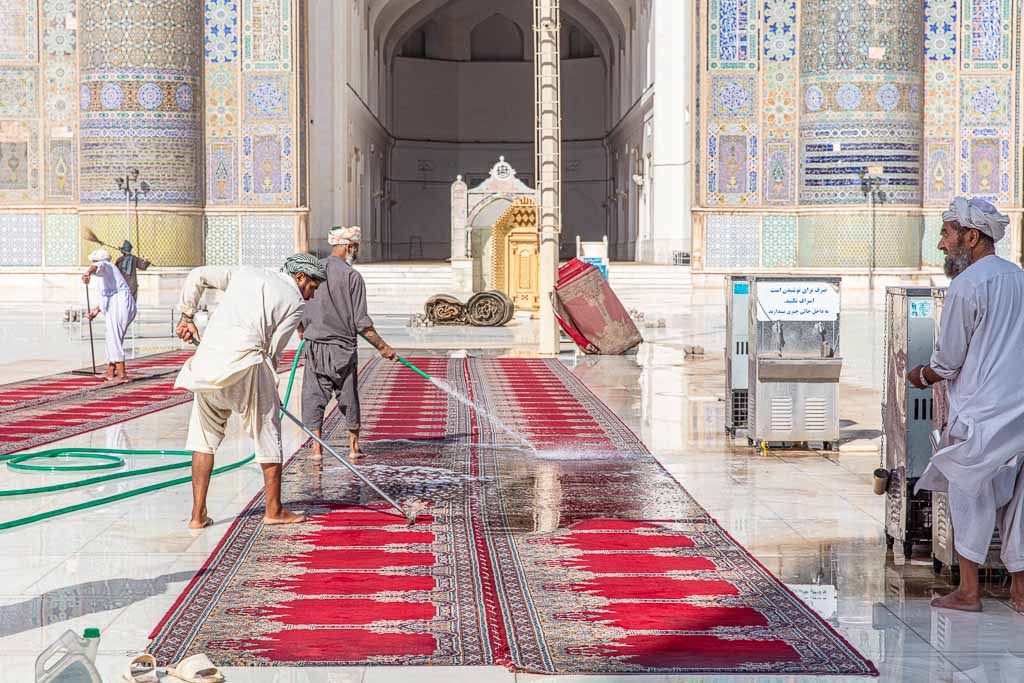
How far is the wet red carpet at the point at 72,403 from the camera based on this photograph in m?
7.08

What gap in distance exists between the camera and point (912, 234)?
2239 centimetres

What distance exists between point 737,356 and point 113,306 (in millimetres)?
4549

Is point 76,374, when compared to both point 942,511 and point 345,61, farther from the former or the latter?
point 345,61

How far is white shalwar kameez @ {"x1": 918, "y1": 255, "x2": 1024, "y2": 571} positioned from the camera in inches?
144

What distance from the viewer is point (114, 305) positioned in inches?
374

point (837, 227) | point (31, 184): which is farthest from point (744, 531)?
point (31, 184)

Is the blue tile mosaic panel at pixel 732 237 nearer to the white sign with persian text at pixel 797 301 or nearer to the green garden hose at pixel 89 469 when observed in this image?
the white sign with persian text at pixel 797 301

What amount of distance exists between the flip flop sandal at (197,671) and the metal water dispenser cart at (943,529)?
2.08 meters

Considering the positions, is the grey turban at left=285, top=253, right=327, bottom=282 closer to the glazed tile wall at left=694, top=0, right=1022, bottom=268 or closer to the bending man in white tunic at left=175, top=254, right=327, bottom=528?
the bending man in white tunic at left=175, top=254, right=327, bottom=528

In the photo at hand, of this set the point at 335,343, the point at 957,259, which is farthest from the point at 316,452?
the point at 957,259

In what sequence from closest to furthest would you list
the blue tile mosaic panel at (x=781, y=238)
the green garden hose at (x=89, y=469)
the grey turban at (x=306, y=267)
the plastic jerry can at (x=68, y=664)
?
the plastic jerry can at (x=68, y=664) → the grey turban at (x=306, y=267) → the green garden hose at (x=89, y=469) → the blue tile mosaic panel at (x=781, y=238)

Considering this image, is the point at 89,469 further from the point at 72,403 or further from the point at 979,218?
the point at 979,218

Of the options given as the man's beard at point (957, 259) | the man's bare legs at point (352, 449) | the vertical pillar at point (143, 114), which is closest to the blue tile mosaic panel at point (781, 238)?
the vertical pillar at point (143, 114)

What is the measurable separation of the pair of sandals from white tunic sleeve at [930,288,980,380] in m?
2.06
